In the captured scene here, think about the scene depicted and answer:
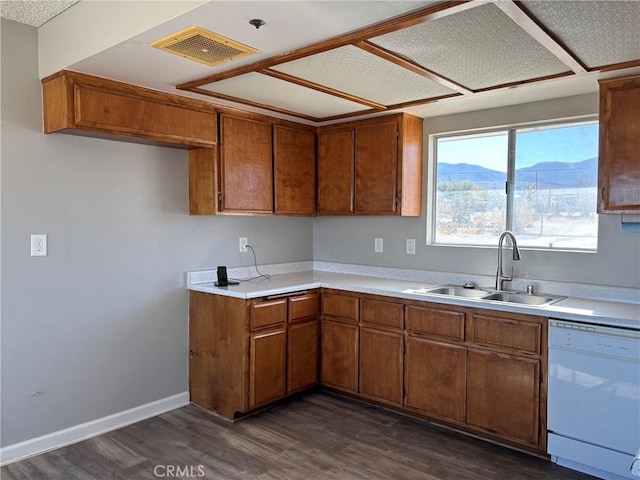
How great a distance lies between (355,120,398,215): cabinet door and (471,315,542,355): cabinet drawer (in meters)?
1.18

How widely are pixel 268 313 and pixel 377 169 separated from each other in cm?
144

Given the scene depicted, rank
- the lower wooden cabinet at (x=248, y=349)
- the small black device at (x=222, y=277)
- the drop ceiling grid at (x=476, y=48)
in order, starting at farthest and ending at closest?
the small black device at (x=222, y=277), the lower wooden cabinet at (x=248, y=349), the drop ceiling grid at (x=476, y=48)

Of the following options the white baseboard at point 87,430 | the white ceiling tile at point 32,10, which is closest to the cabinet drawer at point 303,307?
the white baseboard at point 87,430

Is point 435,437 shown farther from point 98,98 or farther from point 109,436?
point 98,98

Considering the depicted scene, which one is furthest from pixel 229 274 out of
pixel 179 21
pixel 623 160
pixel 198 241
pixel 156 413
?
pixel 623 160

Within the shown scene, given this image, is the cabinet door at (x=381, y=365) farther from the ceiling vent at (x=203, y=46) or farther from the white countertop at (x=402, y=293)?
Result: the ceiling vent at (x=203, y=46)

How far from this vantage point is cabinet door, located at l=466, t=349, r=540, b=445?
2.75 m

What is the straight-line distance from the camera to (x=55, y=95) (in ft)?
8.89

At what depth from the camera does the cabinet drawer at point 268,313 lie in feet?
10.8

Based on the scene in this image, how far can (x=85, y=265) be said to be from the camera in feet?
9.94

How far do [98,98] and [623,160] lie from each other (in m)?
3.01

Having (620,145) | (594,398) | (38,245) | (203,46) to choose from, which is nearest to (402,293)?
(594,398)

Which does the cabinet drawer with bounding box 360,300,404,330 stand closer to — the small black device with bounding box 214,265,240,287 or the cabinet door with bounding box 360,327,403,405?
the cabinet door with bounding box 360,327,403,405

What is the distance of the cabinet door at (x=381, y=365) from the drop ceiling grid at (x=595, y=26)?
6.71 feet
